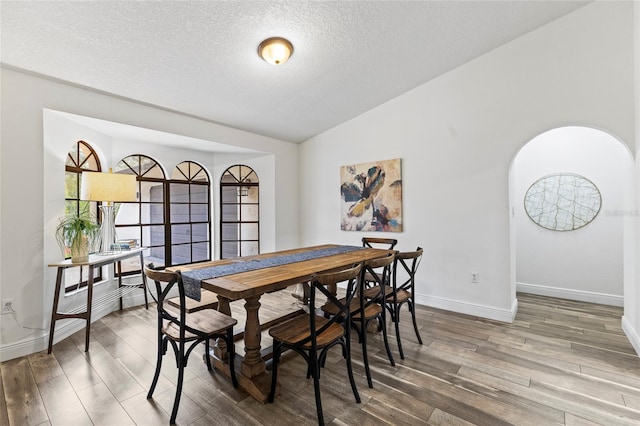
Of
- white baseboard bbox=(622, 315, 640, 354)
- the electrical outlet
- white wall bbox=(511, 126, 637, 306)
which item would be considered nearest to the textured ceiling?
white wall bbox=(511, 126, 637, 306)

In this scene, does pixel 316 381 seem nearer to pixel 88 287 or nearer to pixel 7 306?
pixel 88 287

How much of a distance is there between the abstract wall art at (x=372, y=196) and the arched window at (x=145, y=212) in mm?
2809

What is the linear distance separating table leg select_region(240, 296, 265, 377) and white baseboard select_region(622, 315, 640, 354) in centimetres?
327

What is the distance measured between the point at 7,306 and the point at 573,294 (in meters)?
6.45

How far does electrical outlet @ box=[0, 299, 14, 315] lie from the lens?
7.98 ft

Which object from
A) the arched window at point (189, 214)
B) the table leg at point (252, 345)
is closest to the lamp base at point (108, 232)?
the arched window at point (189, 214)

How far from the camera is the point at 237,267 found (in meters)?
2.36

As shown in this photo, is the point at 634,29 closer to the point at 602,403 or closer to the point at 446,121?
the point at 446,121

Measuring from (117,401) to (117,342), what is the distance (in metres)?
1.05

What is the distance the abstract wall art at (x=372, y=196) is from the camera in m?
4.04

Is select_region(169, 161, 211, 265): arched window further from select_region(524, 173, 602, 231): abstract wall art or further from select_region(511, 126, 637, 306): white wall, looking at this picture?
select_region(524, 173, 602, 231): abstract wall art

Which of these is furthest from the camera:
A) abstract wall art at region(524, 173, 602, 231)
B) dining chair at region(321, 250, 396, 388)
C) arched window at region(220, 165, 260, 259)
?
arched window at region(220, 165, 260, 259)

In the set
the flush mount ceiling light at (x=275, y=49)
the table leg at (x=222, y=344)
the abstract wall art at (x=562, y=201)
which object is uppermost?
the flush mount ceiling light at (x=275, y=49)

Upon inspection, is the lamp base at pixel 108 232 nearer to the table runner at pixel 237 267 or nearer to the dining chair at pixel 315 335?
the table runner at pixel 237 267
